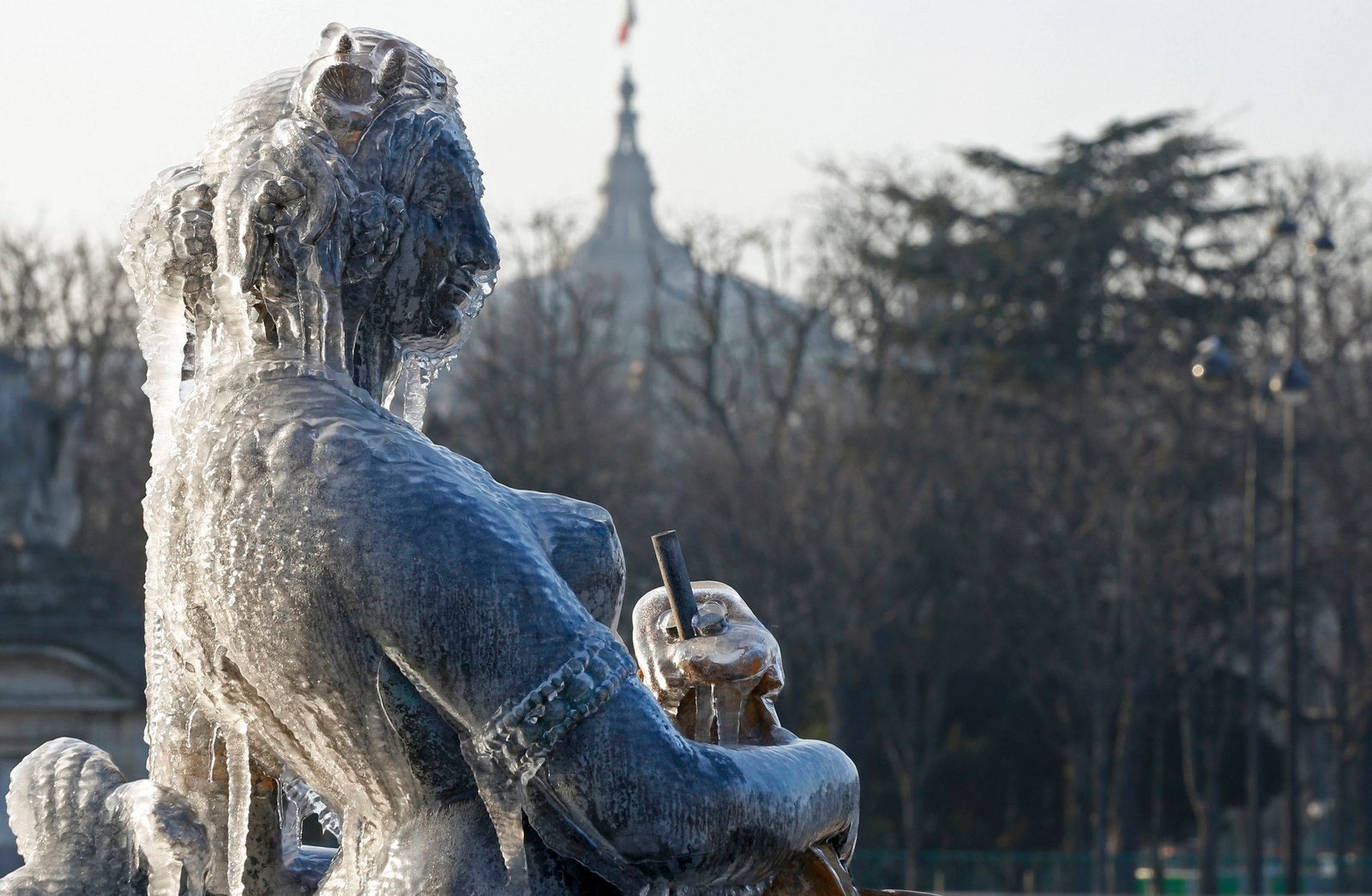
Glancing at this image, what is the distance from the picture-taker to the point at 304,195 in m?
2.56

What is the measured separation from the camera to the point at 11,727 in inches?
784

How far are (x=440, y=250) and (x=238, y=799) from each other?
27.4 inches

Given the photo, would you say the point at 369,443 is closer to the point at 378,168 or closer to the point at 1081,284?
the point at 378,168

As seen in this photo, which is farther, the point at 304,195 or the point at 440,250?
the point at 440,250

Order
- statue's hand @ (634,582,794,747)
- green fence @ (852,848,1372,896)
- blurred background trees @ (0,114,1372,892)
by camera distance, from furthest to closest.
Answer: blurred background trees @ (0,114,1372,892)
green fence @ (852,848,1372,896)
statue's hand @ (634,582,794,747)

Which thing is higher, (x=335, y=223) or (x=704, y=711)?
(x=335, y=223)

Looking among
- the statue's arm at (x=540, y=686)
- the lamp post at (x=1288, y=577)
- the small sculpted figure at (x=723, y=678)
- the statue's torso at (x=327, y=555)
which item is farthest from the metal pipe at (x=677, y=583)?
the lamp post at (x=1288, y=577)

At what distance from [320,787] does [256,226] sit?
0.64 metres

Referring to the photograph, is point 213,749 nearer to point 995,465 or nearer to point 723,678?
point 723,678

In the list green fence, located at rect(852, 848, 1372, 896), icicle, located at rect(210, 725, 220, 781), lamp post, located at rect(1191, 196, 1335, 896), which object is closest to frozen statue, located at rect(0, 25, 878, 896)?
icicle, located at rect(210, 725, 220, 781)

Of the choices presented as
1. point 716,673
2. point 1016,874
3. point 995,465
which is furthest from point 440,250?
point 995,465

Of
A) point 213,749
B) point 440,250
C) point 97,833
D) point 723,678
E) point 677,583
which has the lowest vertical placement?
point 97,833

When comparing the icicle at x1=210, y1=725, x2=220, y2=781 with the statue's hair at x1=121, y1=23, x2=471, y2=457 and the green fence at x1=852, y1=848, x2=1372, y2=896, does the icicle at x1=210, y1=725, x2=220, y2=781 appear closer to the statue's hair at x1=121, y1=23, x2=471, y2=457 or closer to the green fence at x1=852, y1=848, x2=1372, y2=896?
the statue's hair at x1=121, y1=23, x2=471, y2=457

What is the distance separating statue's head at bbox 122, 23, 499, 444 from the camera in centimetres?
258
